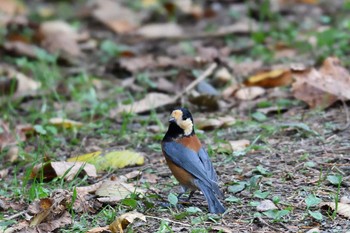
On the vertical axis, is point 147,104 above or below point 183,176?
below

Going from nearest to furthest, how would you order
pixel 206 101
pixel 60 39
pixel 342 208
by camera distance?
pixel 342 208 < pixel 206 101 < pixel 60 39

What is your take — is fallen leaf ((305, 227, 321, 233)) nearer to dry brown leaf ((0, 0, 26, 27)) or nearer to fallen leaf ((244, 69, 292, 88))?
fallen leaf ((244, 69, 292, 88))

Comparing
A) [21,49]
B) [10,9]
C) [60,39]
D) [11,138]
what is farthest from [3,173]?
[10,9]

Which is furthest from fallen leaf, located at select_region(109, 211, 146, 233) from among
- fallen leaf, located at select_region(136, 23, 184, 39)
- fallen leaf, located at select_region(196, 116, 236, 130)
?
fallen leaf, located at select_region(136, 23, 184, 39)

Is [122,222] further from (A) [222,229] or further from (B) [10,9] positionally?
(B) [10,9]

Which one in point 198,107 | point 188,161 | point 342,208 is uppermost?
point 188,161

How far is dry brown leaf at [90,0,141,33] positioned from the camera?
27.7ft

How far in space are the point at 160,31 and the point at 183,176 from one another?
4.21 m

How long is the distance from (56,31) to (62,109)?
80.6 inches

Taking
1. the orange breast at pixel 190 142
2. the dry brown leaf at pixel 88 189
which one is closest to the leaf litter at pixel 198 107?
the dry brown leaf at pixel 88 189

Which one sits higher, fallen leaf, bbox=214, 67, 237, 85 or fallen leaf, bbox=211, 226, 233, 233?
fallen leaf, bbox=211, 226, 233, 233

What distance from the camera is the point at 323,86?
218 inches

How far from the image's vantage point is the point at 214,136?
524 centimetres

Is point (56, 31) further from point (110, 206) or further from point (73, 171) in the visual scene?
point (110, 206)
